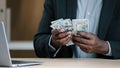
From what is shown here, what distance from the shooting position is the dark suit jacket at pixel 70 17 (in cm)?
247

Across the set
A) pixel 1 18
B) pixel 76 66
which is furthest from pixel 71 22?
pixel 1 18

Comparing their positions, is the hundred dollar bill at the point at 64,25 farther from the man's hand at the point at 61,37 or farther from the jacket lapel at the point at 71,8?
the jacket lapel at the point at 71,8

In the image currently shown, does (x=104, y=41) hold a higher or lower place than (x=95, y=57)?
higher

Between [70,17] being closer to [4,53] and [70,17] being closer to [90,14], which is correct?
[90,14]

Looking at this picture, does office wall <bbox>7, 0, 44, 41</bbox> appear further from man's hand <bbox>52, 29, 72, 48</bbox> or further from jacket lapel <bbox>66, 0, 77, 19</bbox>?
man's hand <bbox>52, 29, 72, 48</bbox>

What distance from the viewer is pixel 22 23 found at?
453 cm

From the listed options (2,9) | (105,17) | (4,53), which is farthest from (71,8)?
(2,9)

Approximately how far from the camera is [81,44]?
90.1 inches

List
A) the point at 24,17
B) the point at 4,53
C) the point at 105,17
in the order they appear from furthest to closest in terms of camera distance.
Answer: the point at 24,17
the point at 105,17
the point at 4,53

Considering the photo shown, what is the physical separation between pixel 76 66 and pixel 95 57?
605 millimetres

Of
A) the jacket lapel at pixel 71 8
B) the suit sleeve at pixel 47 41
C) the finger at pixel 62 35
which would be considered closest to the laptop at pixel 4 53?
the finger at pixel 62 35

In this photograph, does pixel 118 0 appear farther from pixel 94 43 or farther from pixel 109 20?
pixel 94 43

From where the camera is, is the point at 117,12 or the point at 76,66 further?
the point at 117,12

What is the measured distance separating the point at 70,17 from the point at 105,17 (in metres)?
0.26
